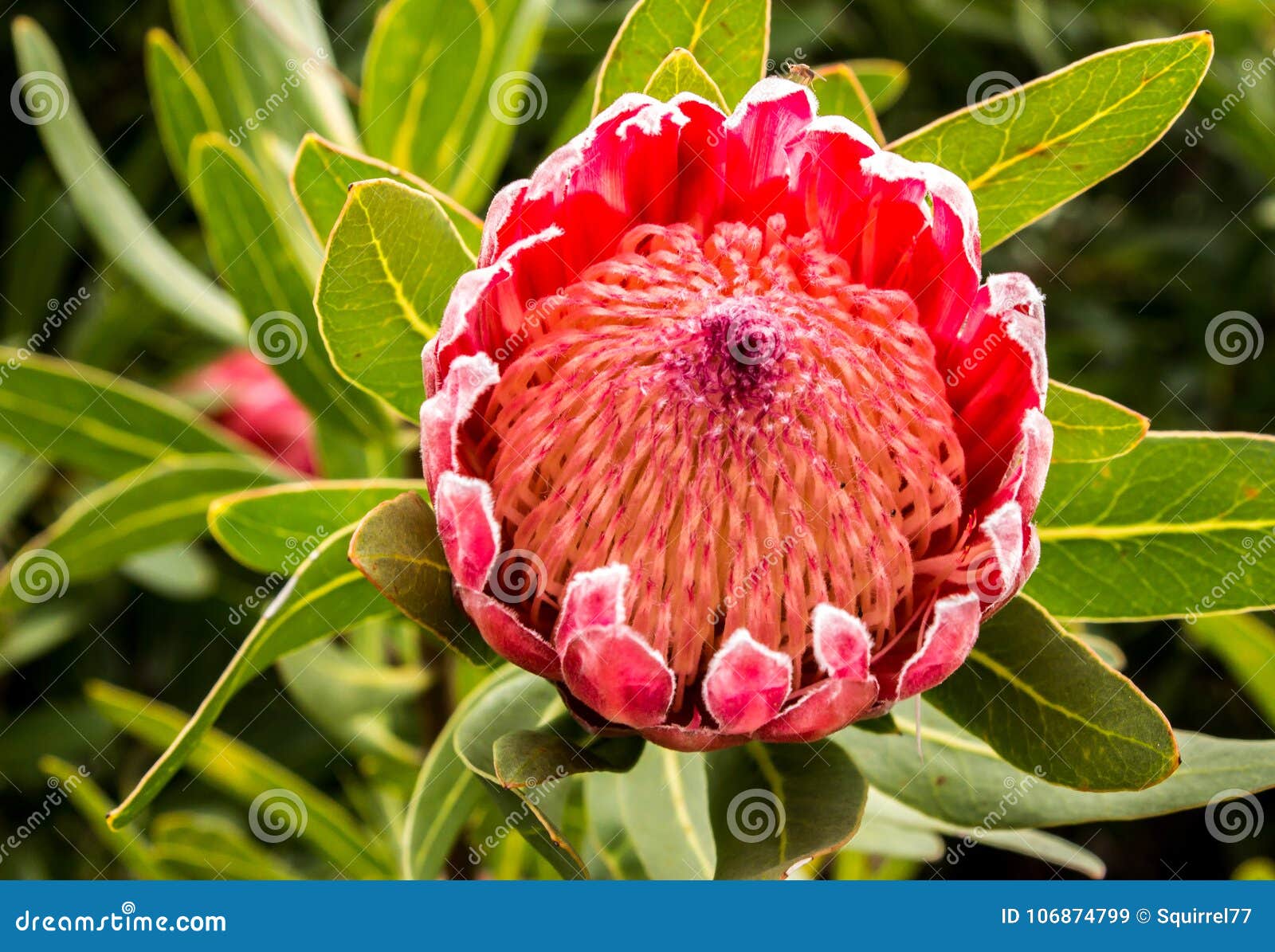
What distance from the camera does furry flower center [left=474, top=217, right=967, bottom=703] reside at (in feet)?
5.24

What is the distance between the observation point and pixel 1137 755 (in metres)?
1.50

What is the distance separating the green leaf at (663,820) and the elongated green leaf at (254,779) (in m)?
1.03

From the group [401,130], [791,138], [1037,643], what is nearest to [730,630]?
[1037,643]

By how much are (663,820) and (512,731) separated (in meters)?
0.38

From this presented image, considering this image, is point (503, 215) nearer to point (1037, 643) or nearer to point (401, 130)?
point (1037, 643)

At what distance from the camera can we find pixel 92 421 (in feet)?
8.81

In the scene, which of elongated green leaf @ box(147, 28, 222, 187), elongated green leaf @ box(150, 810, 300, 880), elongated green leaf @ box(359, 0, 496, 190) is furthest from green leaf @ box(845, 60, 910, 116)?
elongated green leaf @ box(150, 810, 300, 880)

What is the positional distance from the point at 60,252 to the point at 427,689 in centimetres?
194

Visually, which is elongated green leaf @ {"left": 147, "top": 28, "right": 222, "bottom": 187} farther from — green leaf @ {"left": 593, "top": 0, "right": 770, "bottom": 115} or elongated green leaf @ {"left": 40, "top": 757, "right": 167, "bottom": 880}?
elongated green leaf @ {"left": 40, "top": 757, "right": 167, "bottom": 880}

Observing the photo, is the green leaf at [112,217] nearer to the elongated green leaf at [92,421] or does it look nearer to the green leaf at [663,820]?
the elongated green leaf at [92,421]

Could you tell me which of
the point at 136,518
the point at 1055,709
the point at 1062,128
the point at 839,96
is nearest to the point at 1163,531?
the point at 1055,709

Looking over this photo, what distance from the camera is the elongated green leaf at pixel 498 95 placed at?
257cm

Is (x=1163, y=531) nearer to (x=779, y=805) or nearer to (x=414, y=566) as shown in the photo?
(x=779, y=805)

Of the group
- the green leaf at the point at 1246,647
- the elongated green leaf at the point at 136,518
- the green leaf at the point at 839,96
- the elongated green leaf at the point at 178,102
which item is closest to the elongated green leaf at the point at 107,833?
the elongated green leaf at the point at 136,518
